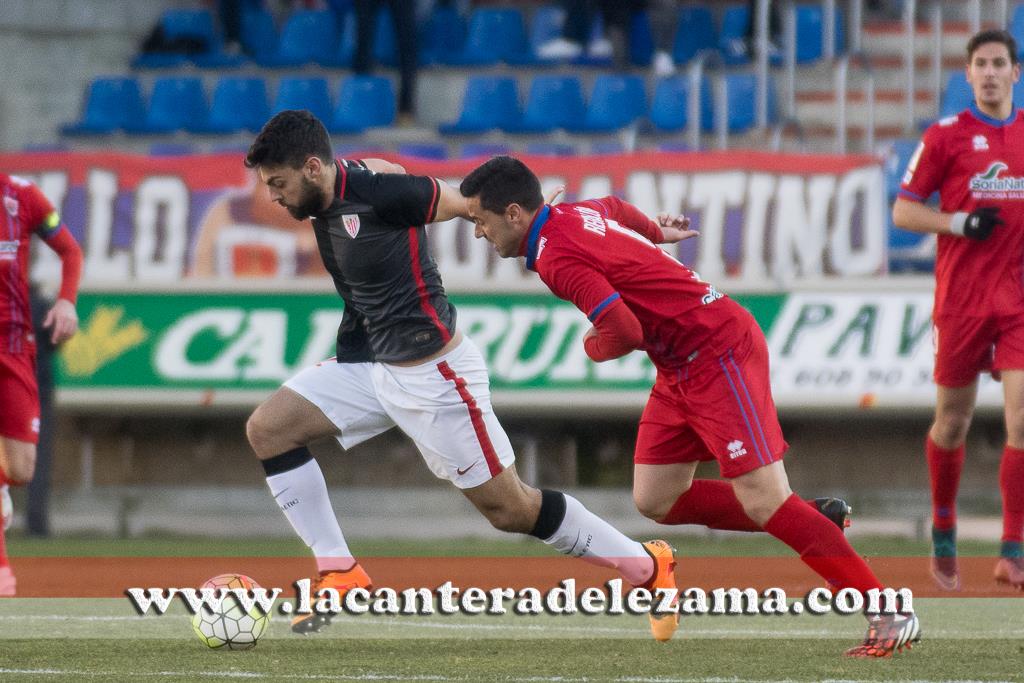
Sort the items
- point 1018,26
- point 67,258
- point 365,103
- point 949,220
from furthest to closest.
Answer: point 365,103, point 1018,26, point 67,258, point 949,220

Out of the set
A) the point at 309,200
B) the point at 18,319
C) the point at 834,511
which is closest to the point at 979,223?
the point at 834,511

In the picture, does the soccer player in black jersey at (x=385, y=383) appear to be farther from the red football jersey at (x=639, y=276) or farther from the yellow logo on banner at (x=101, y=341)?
the yellow logo on banner at (x=101, y=341)

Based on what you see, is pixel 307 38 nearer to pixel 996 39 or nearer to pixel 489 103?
pixel 489 103

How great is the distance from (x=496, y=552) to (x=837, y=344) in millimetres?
2680

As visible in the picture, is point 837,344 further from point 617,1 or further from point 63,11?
point 63,11

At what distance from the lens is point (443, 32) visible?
1623 cm

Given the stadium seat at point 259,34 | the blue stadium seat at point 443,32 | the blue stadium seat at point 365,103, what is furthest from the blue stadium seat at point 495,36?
the stadium seat at point 259,34

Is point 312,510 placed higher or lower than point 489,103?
lower

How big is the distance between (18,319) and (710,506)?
10.9 ft

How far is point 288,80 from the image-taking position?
1551 centimetres

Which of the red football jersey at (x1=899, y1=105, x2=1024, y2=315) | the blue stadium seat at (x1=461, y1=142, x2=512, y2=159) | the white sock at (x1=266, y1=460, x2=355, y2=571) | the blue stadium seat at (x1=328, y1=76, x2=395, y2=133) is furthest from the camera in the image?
the blue stadium seat at (x1=328, y1=76, x2=395, y2=133)

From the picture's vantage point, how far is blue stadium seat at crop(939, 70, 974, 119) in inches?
514

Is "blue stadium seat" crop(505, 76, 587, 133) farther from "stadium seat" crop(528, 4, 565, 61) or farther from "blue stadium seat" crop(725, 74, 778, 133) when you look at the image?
"blue stadium seat" crop(725, 74, 778, 133)

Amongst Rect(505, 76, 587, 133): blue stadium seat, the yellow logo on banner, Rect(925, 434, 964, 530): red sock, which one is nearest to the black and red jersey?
Rect(925, 434, 964, 530): red sock
